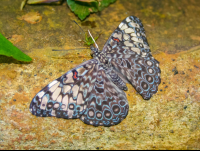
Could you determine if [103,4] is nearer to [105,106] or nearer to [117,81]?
[117,81]

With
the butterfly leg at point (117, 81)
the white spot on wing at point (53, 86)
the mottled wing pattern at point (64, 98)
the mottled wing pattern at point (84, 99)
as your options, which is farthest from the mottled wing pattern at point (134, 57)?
the white spot on wing at point (53, 86)

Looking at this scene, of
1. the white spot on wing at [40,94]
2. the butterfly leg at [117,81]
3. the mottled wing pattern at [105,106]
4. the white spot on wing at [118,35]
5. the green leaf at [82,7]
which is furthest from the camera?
the green leaf at [82,7]

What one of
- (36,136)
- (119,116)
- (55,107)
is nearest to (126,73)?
(119,116)

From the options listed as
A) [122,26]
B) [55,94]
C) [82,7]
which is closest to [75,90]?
[55,94]

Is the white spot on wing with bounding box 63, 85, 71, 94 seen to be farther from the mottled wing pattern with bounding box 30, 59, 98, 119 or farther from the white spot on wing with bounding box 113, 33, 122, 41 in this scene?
the white spot on wing with bounding box 113, 33, 122, 41

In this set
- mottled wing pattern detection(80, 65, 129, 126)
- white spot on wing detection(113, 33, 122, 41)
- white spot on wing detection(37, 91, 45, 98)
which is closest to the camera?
white spot on wing detection(37, 91, 45, 98)

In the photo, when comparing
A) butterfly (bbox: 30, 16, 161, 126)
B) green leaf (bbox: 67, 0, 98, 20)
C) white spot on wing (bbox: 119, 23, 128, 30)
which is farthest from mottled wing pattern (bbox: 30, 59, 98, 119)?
green leaf (bbox: 67, 0, 98, 20)

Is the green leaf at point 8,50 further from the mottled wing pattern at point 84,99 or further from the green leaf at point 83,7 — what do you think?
the green leaf at point 83,7

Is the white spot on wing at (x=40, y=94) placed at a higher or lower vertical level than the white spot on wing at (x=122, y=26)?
lower
